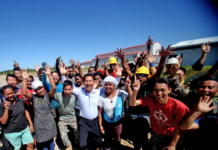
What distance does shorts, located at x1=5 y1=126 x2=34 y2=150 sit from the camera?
219 centimetres

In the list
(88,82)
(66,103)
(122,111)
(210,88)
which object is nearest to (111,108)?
(122,111)

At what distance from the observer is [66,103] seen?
2727mm

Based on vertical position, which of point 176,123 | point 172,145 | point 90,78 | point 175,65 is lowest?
point 172,145

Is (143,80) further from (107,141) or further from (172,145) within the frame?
(107,141)

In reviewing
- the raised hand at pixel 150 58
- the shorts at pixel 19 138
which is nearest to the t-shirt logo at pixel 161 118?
the raised hand at pixel 150 58

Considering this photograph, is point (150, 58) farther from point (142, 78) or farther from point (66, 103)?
point (66, 103)

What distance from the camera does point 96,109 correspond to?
2.54 meters

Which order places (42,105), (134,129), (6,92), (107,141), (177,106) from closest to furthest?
1. (177,106)
2. (6,92)
3. (42,105)
4. (107,141)
5. (134,129)

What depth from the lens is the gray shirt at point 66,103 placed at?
2707 mm

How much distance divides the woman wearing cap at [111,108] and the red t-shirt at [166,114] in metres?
0.56

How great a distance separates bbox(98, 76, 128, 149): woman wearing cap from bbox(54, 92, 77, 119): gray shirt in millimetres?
870

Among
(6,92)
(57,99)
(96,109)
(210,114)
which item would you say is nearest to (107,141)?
(96,109)

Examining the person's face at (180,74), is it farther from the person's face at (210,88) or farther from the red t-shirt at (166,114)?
the red t-shirt at (166,114)

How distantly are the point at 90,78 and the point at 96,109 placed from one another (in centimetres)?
81
